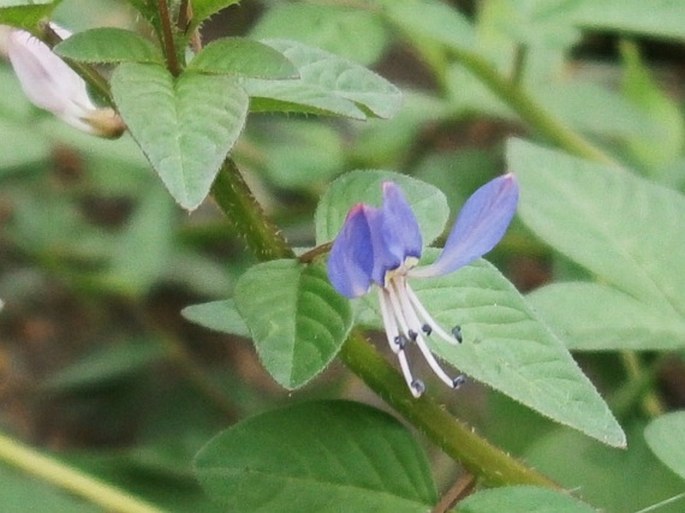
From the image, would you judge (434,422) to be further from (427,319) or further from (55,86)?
(55,86)

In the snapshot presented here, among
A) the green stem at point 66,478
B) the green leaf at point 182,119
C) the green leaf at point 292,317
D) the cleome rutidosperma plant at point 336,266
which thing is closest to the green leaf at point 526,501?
the cleome rutidosperma plant at point 336,266

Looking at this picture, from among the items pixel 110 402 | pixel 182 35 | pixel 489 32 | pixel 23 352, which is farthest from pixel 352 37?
pixel 23 352

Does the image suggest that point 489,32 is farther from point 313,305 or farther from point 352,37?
point 313,305

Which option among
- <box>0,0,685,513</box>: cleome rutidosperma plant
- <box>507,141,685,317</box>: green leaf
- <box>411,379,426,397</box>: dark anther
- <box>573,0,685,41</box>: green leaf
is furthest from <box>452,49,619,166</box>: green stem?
<box>411,379,426,397</box>: dark anther

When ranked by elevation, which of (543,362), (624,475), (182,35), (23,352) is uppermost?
(182,35)

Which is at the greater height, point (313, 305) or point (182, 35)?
point (182, 35)

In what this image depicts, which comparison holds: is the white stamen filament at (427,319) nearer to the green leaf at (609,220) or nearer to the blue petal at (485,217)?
the blue petal at (485,217)

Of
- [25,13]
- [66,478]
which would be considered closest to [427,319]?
[25,13]
